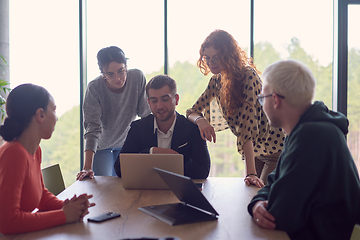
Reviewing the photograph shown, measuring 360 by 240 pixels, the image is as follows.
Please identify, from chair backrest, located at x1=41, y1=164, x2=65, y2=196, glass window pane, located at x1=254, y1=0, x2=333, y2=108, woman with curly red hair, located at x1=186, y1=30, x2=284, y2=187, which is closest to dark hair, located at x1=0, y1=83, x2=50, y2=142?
chair backrest, located at x1=41, y1=164, x2=65, y2=196

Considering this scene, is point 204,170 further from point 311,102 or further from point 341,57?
point 341,57

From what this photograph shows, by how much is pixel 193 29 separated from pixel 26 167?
121 inches

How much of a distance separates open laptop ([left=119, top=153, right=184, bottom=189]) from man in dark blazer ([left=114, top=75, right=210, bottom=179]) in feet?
1.32

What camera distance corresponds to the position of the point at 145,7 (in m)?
3.93

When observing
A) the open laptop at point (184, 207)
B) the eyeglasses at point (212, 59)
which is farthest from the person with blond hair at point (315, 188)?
the eyeglasses at point (212, 59)

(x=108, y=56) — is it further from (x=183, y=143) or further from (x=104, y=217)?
(x=104, y=217)

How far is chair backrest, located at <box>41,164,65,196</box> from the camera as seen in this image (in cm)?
194

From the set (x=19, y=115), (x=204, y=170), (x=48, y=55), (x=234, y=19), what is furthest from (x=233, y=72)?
(x=48, y=55)

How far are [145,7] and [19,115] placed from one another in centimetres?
303

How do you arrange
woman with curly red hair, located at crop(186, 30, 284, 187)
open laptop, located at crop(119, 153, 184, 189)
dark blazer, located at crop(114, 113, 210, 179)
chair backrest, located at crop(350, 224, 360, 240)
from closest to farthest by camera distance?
chair backrest, located at crop(350, 224, 360, 240)
open laptop, located at crop(119, 153, 184, 189)
woman with curly red hair, located at crop(186, 30, 284, 187)
dark blazer, located at crop(114, 113, 210, 179)

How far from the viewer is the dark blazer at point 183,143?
2.04 metres

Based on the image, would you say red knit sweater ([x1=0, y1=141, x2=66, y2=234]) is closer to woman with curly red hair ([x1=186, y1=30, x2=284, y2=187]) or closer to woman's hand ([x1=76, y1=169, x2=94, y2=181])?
woman's hand ([x1=76, y1=169, x2=94, y2=181])

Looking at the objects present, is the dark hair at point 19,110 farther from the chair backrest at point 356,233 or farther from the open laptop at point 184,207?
the chair backrest at point 356,233

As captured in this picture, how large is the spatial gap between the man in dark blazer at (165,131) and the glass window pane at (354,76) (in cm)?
262
